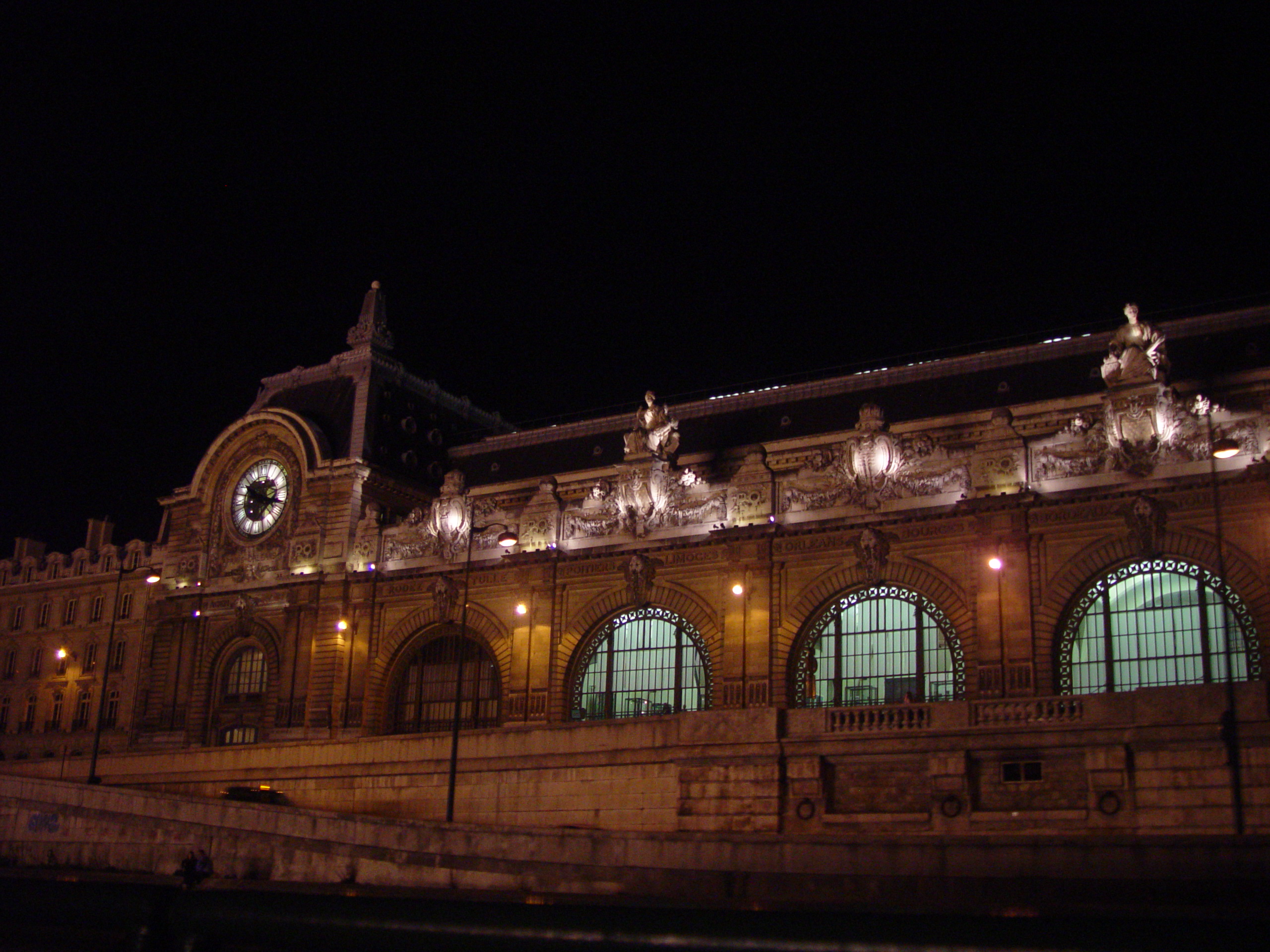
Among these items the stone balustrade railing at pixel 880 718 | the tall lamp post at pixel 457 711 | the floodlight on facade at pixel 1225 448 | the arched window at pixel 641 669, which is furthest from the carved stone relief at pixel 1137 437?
the tall lamp post at pixel 457 711

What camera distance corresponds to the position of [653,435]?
50.6 meters

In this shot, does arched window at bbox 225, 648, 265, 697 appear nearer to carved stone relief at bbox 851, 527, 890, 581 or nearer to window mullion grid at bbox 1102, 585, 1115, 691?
carved stone relief at bbox 851, 527, 890, 581

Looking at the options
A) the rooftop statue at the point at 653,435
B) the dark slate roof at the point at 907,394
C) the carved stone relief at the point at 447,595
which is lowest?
the carved stone relief at the point at 447,595

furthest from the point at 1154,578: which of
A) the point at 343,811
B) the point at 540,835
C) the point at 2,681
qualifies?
the point at 2,681

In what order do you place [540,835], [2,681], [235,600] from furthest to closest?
1. [2,681]
2. [235,600]
3. [540,835]

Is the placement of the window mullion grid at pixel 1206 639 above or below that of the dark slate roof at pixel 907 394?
below

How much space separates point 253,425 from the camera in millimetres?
62844

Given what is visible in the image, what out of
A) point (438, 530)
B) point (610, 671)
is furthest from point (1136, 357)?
point (438, 530)

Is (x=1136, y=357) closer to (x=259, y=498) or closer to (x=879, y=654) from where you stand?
(x=879, y=654)

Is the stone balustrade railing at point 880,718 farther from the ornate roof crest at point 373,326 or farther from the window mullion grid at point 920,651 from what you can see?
the ornate roof crest at point 373,326

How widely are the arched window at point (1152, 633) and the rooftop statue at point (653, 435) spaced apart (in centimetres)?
1593

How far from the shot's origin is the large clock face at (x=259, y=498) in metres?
61.1

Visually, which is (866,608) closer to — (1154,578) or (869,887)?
(1154,578)

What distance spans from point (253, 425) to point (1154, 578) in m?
39.7
